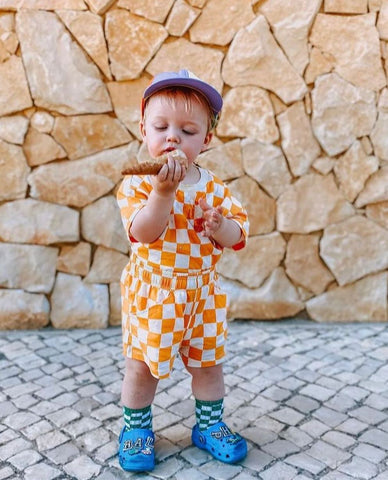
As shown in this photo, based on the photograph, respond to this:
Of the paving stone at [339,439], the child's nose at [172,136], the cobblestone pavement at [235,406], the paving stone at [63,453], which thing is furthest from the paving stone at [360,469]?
the child's nose at [172,136]

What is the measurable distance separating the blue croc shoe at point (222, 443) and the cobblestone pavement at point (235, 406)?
3cm

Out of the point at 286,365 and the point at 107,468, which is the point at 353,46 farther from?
the point at 107,468

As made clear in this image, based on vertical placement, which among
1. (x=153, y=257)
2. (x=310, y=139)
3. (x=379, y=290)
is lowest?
(x=379, y=290)

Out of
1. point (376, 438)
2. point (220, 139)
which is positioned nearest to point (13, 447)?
point (376, 438)

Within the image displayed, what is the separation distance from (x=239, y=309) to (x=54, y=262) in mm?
1194

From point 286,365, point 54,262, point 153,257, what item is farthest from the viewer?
point 54,262

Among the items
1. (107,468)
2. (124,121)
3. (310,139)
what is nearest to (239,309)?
(310,139)

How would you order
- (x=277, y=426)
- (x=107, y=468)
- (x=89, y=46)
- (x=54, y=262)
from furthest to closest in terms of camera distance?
(x=54, y=262), (x=89, y=46), (x=277, y=426), (x=107, y=468)

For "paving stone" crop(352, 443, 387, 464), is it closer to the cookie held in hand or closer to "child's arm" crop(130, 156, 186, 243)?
"child's arm" crop(130, 156, 186, 243)

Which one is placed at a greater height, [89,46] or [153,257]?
[89,46]

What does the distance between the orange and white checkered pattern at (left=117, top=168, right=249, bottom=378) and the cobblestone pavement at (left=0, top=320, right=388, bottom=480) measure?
445 millimetres

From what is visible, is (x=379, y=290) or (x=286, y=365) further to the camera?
(x=379, y=290)

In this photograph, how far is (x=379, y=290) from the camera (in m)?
3.57

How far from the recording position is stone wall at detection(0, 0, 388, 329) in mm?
3217
